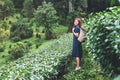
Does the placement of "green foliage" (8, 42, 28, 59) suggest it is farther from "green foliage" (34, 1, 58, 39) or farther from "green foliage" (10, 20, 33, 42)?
"green foliage" (10, 20, 33, 42)

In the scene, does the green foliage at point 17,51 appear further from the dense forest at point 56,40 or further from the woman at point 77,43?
the woman at point 77,43

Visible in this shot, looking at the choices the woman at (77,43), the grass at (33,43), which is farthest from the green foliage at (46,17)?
the woman at (77,43)

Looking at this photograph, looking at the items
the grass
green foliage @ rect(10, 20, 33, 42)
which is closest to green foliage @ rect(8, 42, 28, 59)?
the grass

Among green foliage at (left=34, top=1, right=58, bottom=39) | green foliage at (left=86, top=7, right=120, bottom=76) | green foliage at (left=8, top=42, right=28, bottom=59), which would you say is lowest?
green foliage at (left=8, top=42, right=28, bottom=59)

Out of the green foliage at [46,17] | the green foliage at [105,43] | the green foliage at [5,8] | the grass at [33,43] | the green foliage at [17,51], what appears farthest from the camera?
the green foliage at [5,8]

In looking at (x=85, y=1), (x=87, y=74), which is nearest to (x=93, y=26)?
(x=87, y=74)

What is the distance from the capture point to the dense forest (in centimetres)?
806

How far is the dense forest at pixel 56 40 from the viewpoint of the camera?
317 inches

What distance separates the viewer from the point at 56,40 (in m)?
Result: 24.5

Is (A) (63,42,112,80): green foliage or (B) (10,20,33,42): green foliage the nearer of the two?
(A) (63,42,112,80): green foliage

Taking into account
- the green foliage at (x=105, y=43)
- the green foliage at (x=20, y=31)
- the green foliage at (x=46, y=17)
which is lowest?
the green foliage at (x=20, y=31)

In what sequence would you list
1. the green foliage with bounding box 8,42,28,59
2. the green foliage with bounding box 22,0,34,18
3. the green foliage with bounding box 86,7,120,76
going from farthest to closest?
the green foliage with bounding box 22,0,34,18 → the green foliage with bounding box 8,42,28,59 → the green foliage with bounding box 86,7,120,76

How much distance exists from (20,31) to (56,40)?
17769 millimetres

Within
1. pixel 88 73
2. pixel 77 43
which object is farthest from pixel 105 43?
pixel 77 43
